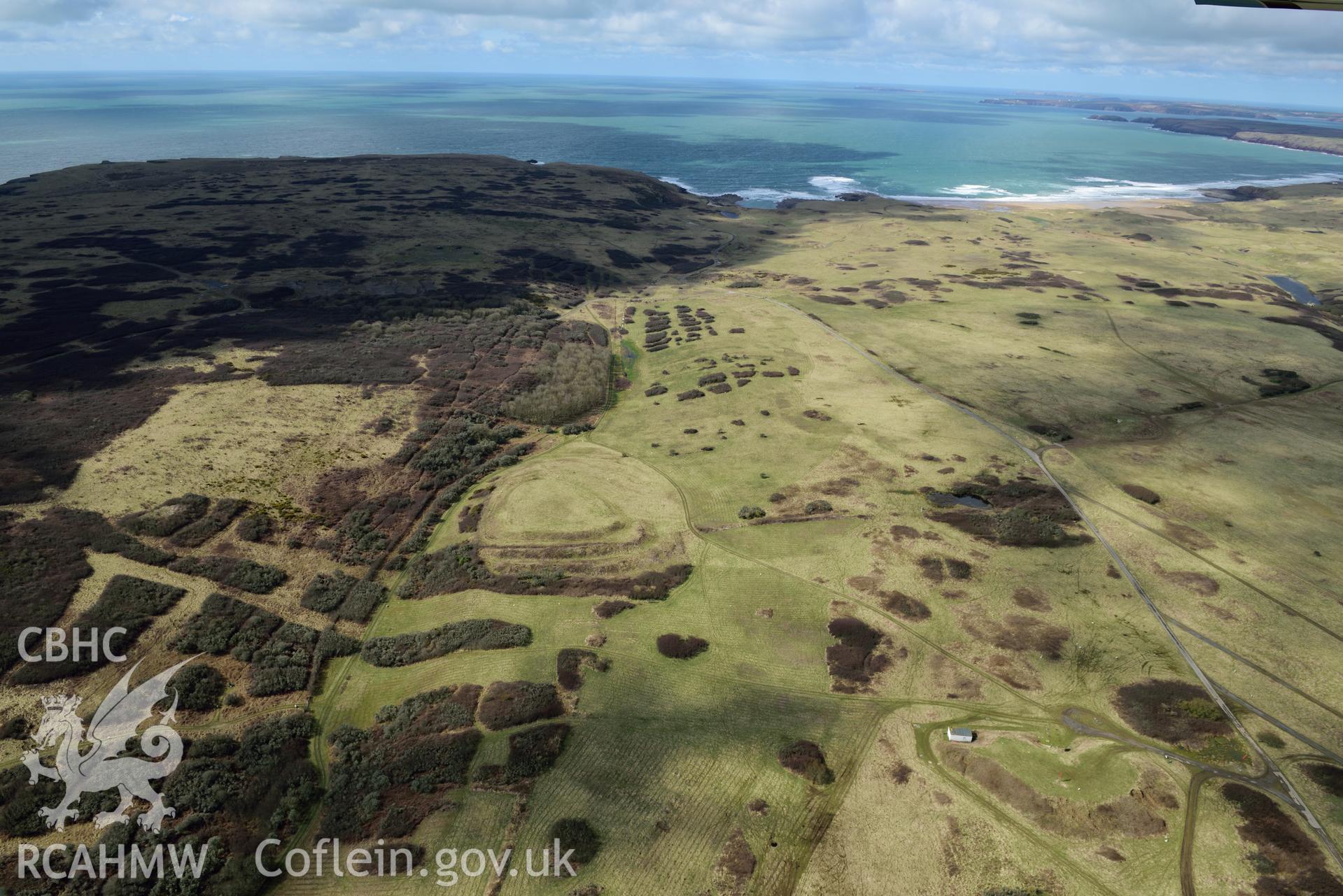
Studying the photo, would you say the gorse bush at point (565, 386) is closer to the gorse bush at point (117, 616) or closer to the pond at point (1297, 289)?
the gorse bush at point (117, 616)

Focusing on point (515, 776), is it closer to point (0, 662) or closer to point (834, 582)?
point (834, 582)

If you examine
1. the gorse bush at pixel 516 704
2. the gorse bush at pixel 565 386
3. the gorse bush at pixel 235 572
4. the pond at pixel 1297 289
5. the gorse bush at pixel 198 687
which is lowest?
the gorse bush at pixel 516 704

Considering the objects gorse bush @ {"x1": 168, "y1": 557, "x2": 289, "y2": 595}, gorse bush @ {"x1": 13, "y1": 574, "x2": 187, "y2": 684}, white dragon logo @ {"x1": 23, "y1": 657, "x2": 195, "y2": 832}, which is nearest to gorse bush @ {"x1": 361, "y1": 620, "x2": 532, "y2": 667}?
gorse bush @ {"x1": 168, "y1": 557, "x2": 289, "y2": 595}

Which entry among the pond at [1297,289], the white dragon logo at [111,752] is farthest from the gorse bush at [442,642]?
the pond at [1297,289]

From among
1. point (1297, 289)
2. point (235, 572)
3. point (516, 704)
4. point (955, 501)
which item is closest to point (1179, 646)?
point (955, 501)

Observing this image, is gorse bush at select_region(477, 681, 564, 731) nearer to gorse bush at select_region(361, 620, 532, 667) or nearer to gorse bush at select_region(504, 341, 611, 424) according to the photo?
gorse bush at select_region(361, 620, 532, 667)

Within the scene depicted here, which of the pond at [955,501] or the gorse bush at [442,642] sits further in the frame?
the pond at [955,501]
